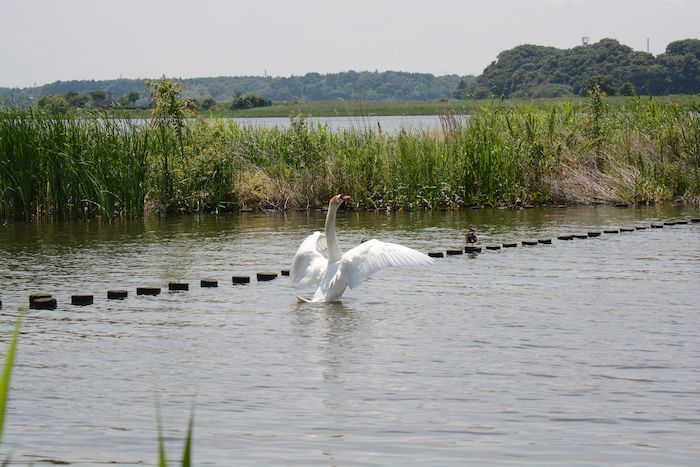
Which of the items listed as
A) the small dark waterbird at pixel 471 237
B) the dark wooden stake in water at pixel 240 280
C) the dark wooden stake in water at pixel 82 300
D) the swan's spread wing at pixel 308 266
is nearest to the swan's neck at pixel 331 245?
the swan's spread wing at pixel 308 266

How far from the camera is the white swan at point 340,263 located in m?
11.6

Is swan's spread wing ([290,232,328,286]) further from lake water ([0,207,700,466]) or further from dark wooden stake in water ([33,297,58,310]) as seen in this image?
dark wooden stake in water ([33,297,58,310])

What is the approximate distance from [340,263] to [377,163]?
12.4 metres

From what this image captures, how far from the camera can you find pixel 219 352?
973 cm

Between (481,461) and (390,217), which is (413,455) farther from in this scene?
(390,217)

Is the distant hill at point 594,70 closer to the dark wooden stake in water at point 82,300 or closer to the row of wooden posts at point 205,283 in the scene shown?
the row of wooden posts at point 205,283

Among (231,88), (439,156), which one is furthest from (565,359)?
(231,88)

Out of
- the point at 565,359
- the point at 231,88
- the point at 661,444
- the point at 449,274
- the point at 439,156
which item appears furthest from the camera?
the point at 231,88

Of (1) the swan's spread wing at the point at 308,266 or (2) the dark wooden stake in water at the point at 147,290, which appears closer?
(1) the swan's spread wing at the point at 308,266

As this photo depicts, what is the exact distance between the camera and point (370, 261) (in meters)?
11.6

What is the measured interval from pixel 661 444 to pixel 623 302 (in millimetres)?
5317

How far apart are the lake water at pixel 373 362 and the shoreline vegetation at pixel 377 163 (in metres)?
6.03

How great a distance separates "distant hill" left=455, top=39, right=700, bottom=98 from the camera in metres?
57.6

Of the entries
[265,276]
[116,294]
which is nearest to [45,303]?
[116,294]
